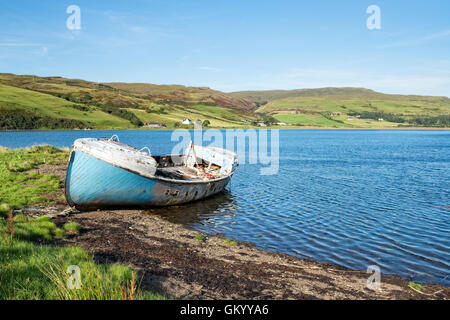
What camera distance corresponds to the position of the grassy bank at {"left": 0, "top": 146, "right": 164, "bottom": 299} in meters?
5.84

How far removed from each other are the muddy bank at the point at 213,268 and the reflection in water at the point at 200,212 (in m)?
2.47

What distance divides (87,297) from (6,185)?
16.8 m

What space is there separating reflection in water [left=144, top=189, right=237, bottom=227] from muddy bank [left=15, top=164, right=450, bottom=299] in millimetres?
2466

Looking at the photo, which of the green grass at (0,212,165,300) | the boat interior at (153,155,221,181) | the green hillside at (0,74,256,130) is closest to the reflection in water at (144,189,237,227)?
the boat interior at (153,155,221,181)

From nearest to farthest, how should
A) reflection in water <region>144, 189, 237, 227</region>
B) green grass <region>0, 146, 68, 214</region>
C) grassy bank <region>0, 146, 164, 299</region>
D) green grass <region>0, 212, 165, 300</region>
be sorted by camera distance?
green grass <region>0, 212, 165, 300</region>
grassy bank <region>0, 146, 164, 299</region>
green grass <region>0, 146, 68, 214</region>
reflection in water <region>144, 189, 237, 227</region>

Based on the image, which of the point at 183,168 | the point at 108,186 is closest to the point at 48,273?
the point at 108,186

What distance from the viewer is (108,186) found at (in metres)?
15.2

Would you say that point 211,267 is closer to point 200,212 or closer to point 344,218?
point 200,212

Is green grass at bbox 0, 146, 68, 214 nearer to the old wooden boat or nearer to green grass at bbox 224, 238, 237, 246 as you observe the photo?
the old wooden boat

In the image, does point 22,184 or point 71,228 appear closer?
point 71,228

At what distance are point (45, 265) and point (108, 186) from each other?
804 cm
